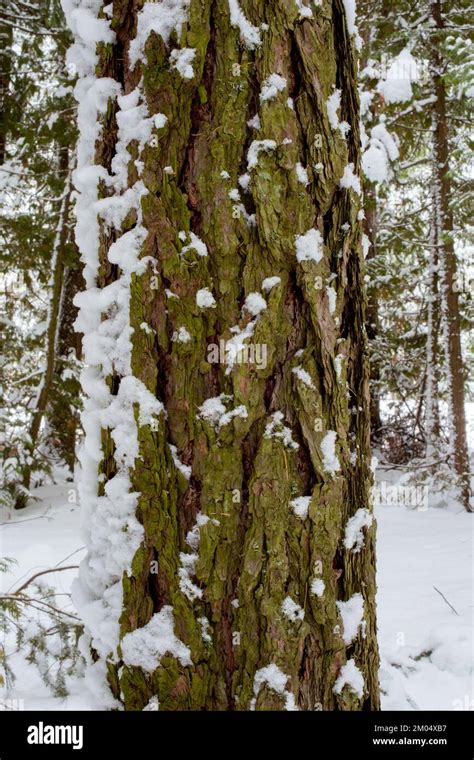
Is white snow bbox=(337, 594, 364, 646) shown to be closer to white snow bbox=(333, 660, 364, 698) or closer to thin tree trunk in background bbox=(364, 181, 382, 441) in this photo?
white snow bbox=(333, 660, 364, 698)

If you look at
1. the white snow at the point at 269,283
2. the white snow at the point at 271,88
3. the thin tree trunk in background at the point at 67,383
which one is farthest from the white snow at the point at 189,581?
the thin tree trunk in background at the point at 67,383

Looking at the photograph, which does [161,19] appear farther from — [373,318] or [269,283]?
[373,318]

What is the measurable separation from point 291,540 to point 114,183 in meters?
0.87

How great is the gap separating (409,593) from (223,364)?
3.50 metres

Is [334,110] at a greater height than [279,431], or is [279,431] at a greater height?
[334,110]

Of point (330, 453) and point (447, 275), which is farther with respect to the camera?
point (447, 275)

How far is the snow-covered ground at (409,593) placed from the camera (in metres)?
2.62

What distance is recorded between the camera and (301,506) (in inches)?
48.5

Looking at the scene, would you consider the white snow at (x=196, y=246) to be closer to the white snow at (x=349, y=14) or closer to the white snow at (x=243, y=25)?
the white snow at (x=243, y=25)

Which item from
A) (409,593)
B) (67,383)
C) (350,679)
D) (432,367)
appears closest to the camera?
(350,679)

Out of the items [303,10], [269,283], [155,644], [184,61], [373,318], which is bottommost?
[155,644]

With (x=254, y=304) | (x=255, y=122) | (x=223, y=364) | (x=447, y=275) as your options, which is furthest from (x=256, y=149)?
(x=447, y=275)

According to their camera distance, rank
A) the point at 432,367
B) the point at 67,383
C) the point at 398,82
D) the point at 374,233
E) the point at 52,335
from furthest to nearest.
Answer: the point at 374,233 → the point at 432,367 → the point at 67,383 → the point at 52,335 → the point at 398,82

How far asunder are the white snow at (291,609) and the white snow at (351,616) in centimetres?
12
